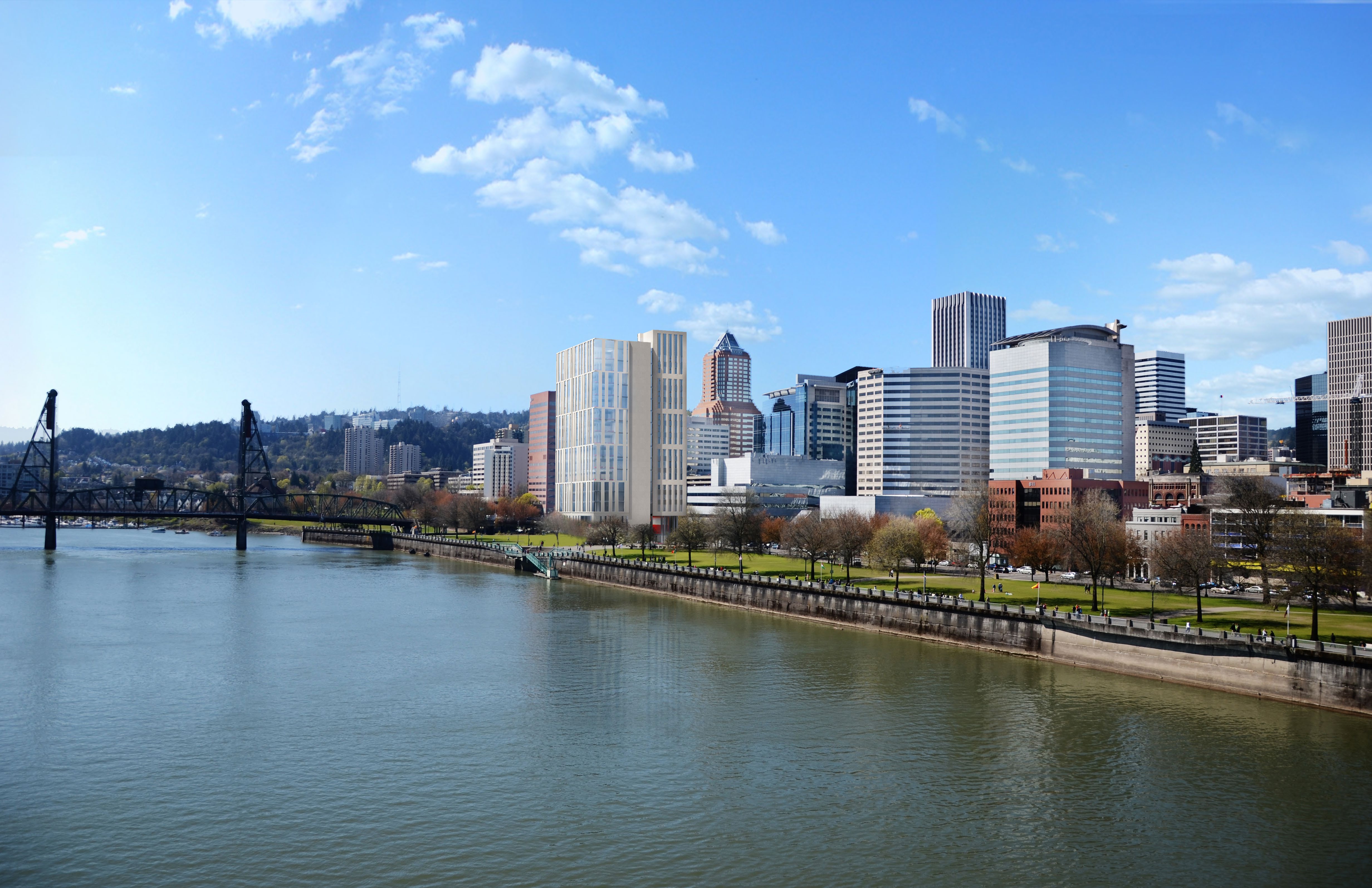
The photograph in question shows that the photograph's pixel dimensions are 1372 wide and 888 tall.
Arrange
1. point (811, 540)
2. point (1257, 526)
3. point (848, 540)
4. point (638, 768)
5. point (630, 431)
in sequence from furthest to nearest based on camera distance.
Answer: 1. point (630, 431)
2. point (811, 540)
3. point (848, 540)
4. point (1257, 526)
5. point (638, 768)

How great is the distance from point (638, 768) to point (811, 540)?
52695 millimetres

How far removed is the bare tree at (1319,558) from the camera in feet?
149

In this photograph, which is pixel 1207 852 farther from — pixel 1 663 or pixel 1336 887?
pixel 1 663

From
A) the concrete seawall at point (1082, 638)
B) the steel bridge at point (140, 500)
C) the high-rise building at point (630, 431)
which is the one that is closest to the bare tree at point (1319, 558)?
the concrete seawall at point (1082, 638)

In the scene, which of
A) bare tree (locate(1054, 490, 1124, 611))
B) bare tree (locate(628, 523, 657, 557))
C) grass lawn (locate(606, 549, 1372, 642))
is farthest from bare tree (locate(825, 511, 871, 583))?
bare tree (locate(628, 523, 657, 557))

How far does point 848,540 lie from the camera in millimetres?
76625

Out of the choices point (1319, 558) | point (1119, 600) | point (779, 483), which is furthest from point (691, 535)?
point (779, 483)

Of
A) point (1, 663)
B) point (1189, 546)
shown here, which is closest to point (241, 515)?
point (1, 663)

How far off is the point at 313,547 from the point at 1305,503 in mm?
126224

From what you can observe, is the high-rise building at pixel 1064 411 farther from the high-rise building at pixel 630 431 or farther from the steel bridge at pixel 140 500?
the steel bridge at pixel 140 500

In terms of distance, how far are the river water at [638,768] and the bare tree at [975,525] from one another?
20775 millimetres

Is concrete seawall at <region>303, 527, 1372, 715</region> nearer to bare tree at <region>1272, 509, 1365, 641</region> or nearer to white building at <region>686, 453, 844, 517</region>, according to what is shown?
bare tree at <region>1272, 509, 1365, 641</region>

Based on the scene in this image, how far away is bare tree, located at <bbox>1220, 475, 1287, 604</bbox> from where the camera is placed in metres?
55.0

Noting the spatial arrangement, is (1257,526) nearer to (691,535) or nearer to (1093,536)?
(1093,536)
